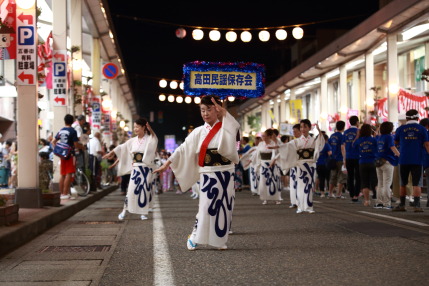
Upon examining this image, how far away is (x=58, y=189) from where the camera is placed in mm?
16250

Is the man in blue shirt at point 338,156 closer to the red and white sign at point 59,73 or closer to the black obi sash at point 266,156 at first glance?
the black obi sash at point 266,156

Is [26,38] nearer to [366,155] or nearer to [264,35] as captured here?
[366,155]

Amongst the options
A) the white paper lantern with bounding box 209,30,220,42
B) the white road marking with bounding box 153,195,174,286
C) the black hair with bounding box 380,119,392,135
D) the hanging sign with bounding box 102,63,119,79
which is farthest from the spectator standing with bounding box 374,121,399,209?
the hanging sign with bounding box 102,63,119,79

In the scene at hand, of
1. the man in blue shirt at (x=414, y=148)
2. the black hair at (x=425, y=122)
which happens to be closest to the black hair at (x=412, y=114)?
the man in blue shirt at (x=414, y=148)

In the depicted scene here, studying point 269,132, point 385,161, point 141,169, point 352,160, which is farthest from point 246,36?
point 141,169

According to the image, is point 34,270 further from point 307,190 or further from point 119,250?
point 307,190

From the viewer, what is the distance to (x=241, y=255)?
22.3 ft

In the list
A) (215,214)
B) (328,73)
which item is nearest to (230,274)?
(215,214)

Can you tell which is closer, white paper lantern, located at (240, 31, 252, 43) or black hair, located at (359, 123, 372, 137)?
black hair, located at (359, 123, 372, 137)

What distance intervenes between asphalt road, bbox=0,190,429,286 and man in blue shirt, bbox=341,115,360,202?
466 centimetres

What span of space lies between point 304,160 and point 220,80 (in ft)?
13.9

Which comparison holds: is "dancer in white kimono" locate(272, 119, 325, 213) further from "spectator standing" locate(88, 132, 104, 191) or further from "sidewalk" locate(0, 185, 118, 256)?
"spectator standing" locate(88, 132, 104, 191)

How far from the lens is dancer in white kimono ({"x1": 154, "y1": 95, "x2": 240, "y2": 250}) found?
727cm

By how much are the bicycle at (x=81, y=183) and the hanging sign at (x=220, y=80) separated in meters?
3.59
